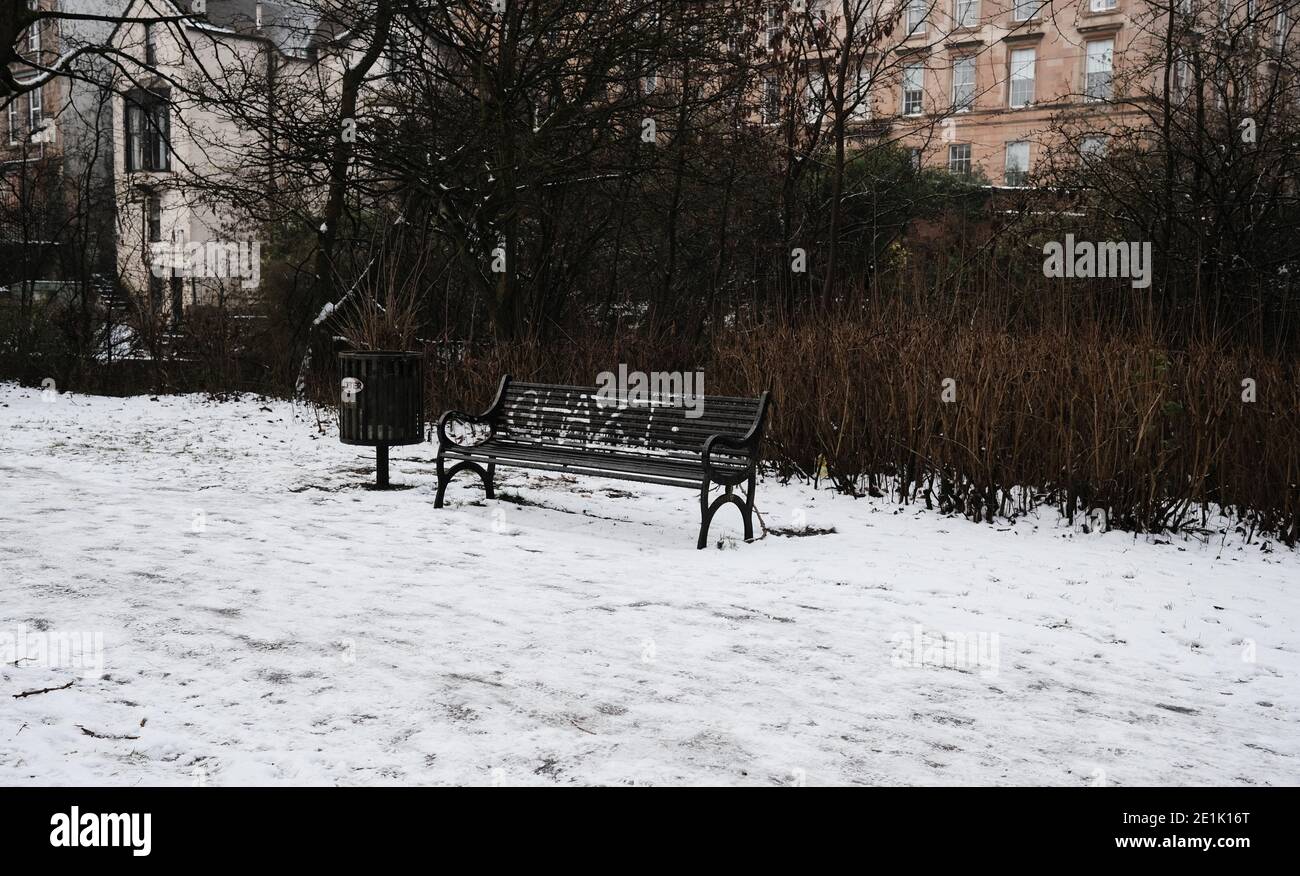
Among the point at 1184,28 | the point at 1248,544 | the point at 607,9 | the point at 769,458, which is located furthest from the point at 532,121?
the point at 1248,544

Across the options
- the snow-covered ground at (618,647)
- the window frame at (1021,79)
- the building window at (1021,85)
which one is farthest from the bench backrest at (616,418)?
the building window at (1021,85)

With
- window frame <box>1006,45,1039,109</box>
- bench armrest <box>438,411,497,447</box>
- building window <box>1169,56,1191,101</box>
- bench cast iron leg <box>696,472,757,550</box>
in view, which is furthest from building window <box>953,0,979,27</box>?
bench cast iron leg <box>696,472,757,550</box>

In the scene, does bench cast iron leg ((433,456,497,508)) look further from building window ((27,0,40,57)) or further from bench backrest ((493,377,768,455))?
building window ((27,0,40,57))

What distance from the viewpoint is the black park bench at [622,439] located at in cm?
722

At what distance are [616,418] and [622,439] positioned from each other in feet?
0.55

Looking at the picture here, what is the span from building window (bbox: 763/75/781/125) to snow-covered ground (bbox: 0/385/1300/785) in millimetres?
7348

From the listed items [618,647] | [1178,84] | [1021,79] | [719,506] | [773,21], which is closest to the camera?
[618,647]

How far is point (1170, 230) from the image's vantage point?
11.3 meters

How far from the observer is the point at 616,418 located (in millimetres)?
8242

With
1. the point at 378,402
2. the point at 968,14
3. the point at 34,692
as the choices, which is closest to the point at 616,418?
the point at 378,402

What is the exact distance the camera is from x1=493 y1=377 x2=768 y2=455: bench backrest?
7617 mm

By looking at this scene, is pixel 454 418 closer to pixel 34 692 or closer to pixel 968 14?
pixel 34 692

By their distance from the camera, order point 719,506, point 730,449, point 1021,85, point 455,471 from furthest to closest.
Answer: point 1021,85 → point 455,471 → point 730,449 → point 719,506

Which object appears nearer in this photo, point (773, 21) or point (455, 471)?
point (455, 471)
